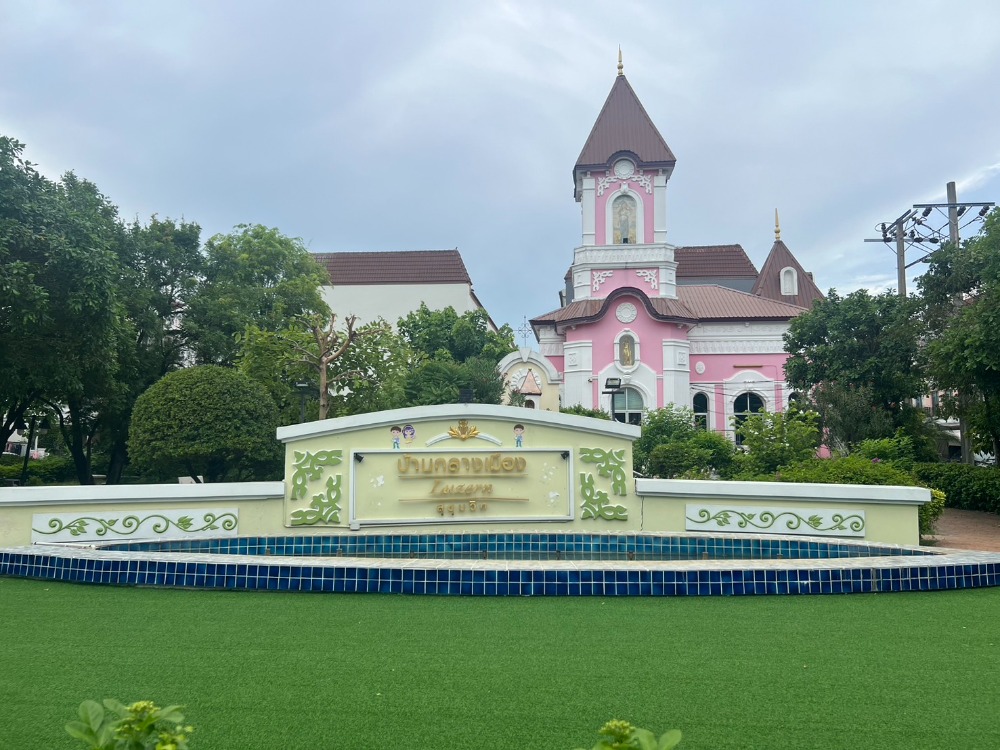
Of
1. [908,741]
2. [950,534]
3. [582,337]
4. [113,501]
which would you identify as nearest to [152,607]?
[113,501]

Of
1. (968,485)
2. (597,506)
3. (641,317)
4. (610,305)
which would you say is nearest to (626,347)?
(641,317)

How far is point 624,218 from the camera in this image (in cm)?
2955

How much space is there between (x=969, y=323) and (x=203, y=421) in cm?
1219

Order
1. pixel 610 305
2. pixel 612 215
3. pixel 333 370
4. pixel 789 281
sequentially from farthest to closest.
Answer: pixel 789 281 → pixel 612 215 → pixel 610 305 → pixel 333 370

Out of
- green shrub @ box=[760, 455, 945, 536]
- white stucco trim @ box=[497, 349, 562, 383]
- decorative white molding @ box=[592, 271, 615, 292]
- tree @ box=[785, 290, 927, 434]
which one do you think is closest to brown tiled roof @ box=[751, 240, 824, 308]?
decorative white molding @ box=[592, 271, 615, 292]

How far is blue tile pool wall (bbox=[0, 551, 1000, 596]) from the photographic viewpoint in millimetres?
5188

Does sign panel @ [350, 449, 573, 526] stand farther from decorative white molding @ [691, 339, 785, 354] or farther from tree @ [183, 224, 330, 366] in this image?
decorative white molding @ [691, 339, 785, 354]

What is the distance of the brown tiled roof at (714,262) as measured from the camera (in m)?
38.7

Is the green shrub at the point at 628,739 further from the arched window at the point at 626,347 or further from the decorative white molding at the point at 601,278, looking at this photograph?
the decorative white molding at the point at 601,278

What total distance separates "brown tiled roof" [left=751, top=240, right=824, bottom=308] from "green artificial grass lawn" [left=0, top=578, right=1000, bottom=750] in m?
33.6

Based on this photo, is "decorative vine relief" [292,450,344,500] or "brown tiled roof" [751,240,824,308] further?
"brown tiled roof" [751,240,824,308]

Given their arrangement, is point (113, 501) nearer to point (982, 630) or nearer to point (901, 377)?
point (982, 630)

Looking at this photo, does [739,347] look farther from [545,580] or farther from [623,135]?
[545,580]

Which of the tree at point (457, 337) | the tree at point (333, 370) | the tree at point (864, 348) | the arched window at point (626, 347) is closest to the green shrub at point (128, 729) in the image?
the tree at point (333, 370)
